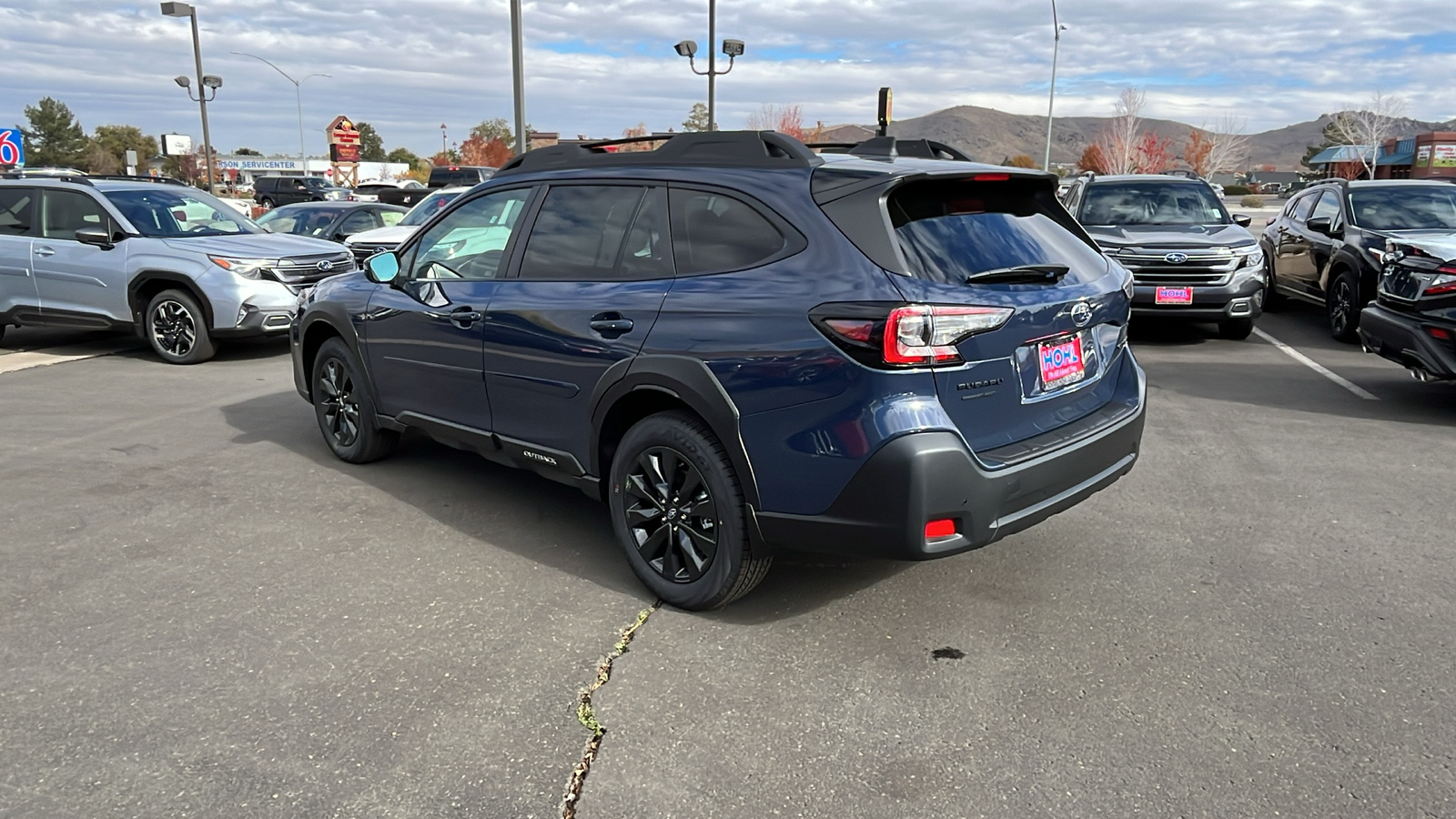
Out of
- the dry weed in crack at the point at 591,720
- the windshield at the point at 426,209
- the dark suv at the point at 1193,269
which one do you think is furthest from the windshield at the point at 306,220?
the dry weed in crack at the point at 591,720

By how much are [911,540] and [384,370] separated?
335 cm

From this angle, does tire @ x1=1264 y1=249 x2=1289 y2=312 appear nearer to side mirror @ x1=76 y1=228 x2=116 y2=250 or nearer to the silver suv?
the silver suv

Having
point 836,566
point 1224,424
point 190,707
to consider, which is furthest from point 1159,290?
point 190,707

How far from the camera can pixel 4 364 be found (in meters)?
9.88

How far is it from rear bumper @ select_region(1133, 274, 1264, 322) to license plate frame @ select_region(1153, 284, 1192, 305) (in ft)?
0.09

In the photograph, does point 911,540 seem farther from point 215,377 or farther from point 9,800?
point 215,377

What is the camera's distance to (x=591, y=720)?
3.28 m

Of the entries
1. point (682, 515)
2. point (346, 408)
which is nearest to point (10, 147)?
point (346, 408)

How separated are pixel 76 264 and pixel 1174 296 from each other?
35.1ft

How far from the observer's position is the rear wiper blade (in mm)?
3666

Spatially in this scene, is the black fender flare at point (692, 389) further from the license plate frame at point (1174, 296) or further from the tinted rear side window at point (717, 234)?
the license plate frame at point (1174, 296)

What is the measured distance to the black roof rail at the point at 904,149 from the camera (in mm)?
4527

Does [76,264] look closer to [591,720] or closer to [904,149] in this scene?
[904,149]

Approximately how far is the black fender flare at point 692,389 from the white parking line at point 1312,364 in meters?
6.53
